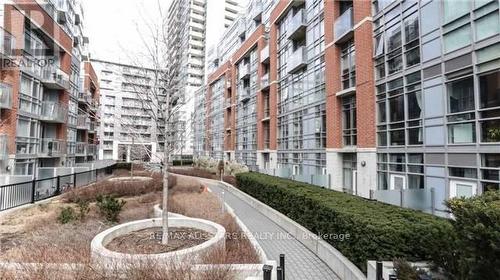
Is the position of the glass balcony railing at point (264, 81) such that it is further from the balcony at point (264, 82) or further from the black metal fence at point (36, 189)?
the black metal fence at point (36, 189)

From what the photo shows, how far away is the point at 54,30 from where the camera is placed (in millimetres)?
23328

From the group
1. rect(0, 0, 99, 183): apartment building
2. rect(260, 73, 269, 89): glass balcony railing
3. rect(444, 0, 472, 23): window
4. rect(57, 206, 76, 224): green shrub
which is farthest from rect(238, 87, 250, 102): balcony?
rect(57, 206, 76, 224): green shrub

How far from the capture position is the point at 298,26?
21.7 m

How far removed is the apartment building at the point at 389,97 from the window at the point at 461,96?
1.4 inches

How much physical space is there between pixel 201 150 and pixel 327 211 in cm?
4723

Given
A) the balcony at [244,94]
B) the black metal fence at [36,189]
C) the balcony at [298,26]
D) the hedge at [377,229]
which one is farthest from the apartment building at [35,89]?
the balcony at [244,94]

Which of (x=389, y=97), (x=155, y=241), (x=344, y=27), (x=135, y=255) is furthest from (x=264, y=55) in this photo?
(x=135, y=255)

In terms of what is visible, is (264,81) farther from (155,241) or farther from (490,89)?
(155,241)

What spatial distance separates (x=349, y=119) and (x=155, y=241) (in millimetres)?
12959

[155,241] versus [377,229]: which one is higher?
[377,229]

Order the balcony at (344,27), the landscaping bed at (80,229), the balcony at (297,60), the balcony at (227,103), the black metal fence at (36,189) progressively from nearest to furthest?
the landscaping bed at (80,229), the black metal fence at (36,189), the balcony at (344,27), the balcony at (297,60), the balcony at (227,103)

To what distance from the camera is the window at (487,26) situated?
28.1 ft

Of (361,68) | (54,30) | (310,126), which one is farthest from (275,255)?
(54,30)

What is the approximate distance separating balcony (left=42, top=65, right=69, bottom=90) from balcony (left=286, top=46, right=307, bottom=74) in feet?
60.4
